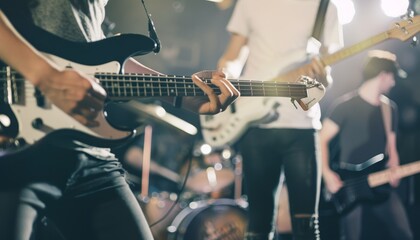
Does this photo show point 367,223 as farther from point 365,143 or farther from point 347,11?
point 347,11

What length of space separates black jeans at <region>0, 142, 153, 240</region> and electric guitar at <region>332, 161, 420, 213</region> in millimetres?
3144

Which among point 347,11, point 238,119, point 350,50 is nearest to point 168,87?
point 238,119

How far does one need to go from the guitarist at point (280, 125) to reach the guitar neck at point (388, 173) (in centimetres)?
206

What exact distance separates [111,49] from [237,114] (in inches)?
54.0

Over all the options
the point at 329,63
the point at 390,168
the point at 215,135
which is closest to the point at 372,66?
the point at 390,168

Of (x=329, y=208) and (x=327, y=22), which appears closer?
(x=327, y=22)

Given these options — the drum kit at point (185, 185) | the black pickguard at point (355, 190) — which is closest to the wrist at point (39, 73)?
the drum kit at point (185, 185)

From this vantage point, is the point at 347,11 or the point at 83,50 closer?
the point at 83,50

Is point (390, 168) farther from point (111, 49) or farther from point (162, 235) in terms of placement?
point (111, 49)

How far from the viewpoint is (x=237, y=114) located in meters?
2.75

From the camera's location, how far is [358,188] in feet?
13.9

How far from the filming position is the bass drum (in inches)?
149

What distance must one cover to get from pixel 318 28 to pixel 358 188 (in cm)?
222

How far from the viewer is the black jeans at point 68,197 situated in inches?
48.4
